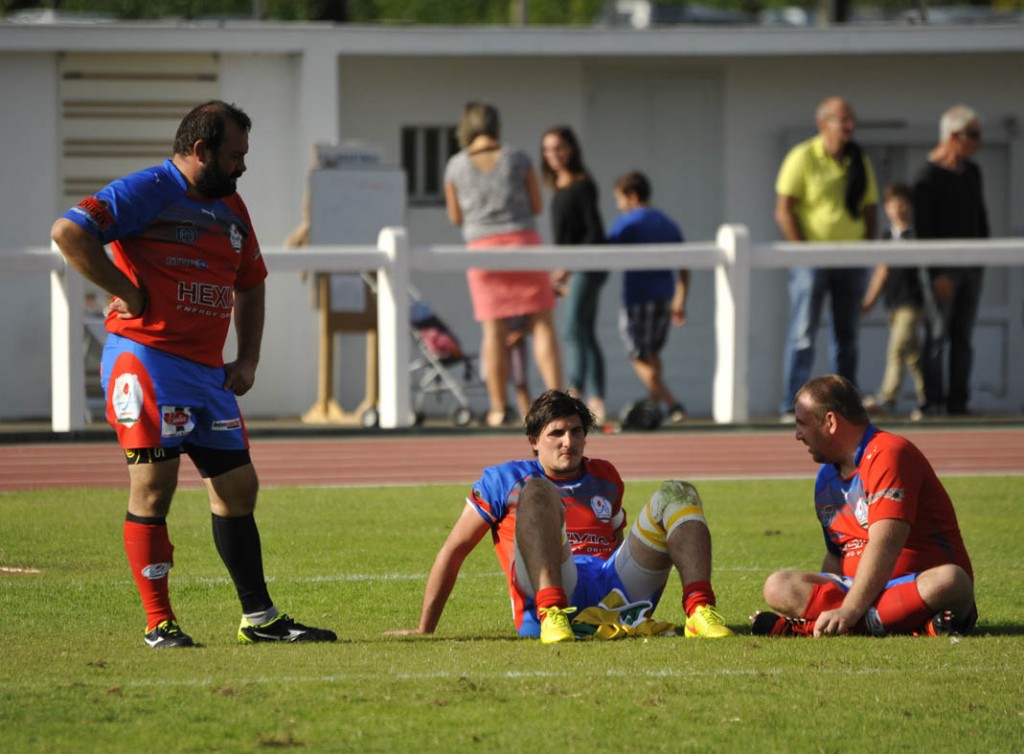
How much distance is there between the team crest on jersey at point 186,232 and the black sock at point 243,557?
101 centimetres

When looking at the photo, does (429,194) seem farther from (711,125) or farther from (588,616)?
(588,616)

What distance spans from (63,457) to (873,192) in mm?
6695

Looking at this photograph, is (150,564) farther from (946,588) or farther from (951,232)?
(951,232)

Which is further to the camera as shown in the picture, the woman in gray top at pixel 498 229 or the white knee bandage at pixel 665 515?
the woman in gray top at pixel 498 229

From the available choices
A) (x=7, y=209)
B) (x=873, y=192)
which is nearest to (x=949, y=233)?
(x=873, y=192)

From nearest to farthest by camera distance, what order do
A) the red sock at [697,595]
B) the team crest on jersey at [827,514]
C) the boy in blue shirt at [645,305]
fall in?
the red sock at [697,595] → the team crest on jersey at [827,514] → the boy in blue shirt at [645,305]

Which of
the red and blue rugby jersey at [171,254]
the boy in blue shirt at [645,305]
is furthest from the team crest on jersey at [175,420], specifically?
the boy in blue shirt at [645,305]

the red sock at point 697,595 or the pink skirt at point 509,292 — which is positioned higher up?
the pink skirt at point 509,292

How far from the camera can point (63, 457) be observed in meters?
13.3

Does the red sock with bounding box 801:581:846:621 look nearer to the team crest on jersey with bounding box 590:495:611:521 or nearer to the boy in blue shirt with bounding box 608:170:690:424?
the team crest on jersey with bounding box 590:495:611:521

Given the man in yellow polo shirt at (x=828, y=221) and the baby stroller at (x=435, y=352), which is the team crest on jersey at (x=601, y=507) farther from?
the baby stroller at (x=435, y=352)

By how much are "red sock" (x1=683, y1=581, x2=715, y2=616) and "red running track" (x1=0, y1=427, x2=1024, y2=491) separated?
536 centimetres

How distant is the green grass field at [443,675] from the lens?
5309 mm

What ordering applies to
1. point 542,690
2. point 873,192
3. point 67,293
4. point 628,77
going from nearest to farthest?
point 542,690 < point 67,293 < point 873,192 < point 628,77
